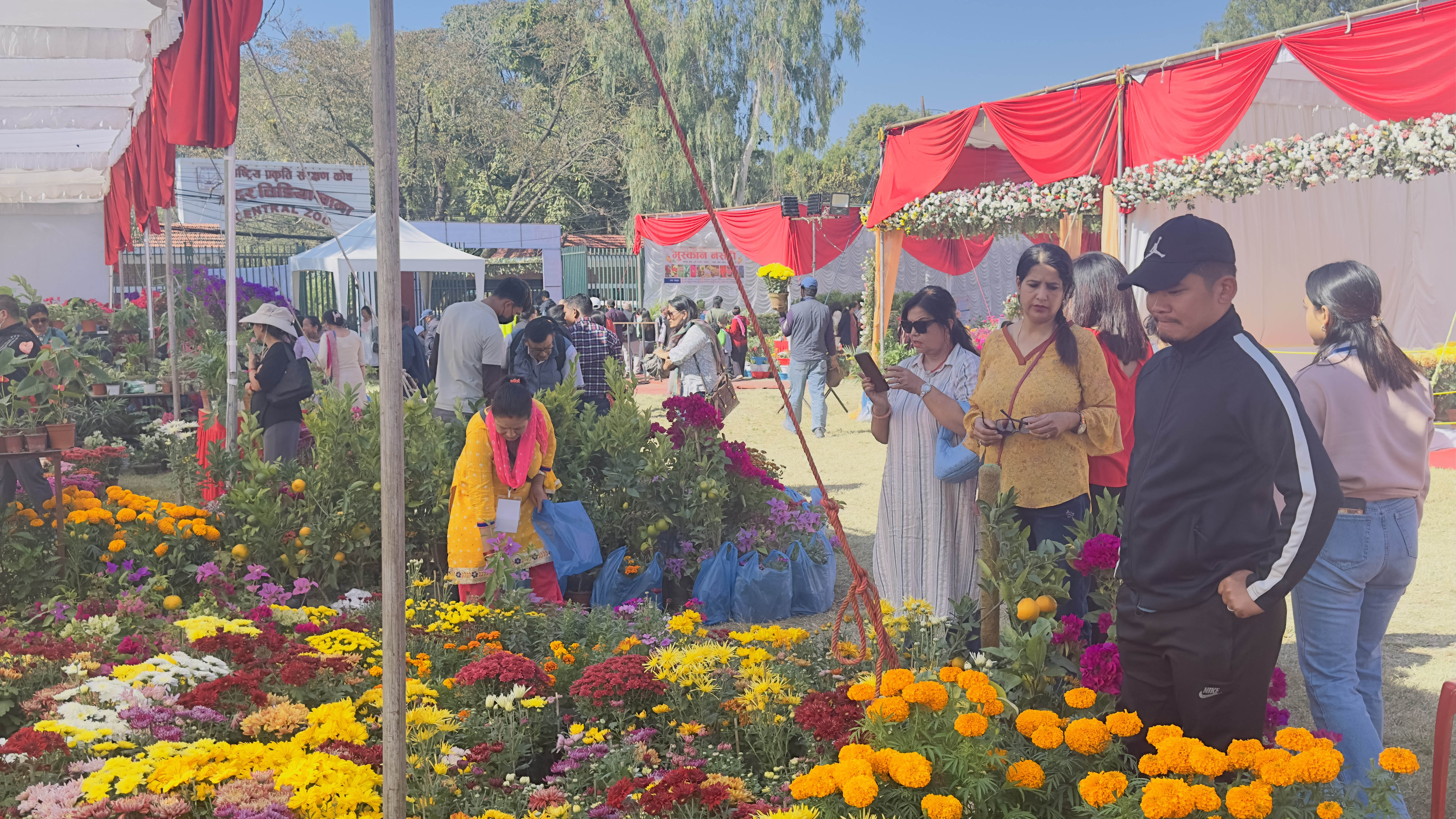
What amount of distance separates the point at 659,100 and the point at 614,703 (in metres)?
27.5

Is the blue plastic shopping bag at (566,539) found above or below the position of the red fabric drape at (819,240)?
below

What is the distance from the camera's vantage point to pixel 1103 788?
67.9 inches

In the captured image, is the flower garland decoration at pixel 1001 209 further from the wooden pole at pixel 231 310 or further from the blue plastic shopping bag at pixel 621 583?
the wooden pole at pixel 231 310

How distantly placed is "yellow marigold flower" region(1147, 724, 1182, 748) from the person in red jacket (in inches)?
68.0

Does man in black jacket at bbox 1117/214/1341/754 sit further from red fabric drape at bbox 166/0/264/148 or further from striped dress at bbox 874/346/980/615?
red fabric drape at bbox 166/0/264/148

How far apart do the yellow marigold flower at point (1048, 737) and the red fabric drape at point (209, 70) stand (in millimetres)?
4891

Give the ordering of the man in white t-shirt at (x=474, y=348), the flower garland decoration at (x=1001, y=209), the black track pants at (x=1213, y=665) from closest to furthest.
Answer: the black track pants at (x=1213, y=665)
the man in white t-shirt at (x=474, y=348)
the flower garland decoration at (x=1001, y=209)

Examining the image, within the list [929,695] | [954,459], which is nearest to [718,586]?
[954,459]

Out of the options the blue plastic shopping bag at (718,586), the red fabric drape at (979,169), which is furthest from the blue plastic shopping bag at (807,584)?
the red fabric drape at (979,169)

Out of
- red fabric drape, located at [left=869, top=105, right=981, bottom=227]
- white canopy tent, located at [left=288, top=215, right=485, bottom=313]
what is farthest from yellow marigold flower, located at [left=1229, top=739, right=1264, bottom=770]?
white canopy tent, located at [left=288, top=215, right=485, bottom=313]

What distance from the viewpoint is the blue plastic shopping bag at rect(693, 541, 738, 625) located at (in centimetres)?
482

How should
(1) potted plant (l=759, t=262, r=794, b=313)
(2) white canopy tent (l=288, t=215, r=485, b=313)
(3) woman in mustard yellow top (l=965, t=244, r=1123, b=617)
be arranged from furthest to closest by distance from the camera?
(1) potted plant (l=759, t=262, r=794, b=313)
(2) white canopy tent (l=288, t=215, r=485, b=313)
(3) woman in mustard yellow top (l=965, t=244, r=1123, b=617)

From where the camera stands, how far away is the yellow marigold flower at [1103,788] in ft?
5.61

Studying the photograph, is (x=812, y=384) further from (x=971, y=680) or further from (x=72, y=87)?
(x=971, y=680)
